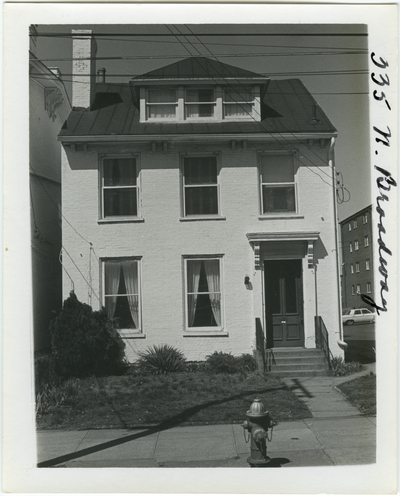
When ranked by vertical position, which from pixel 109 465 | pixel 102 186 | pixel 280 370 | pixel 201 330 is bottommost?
pixel 109 465

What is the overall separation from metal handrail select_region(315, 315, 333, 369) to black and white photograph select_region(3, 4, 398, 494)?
1.0 inches

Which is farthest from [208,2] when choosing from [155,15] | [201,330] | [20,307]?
[201,330]

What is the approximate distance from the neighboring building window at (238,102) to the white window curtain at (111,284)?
3.17 m

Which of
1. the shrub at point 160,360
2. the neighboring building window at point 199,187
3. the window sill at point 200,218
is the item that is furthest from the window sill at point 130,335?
the neighboring building window at point 199,187

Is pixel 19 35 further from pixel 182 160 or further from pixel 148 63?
pixel 182 160

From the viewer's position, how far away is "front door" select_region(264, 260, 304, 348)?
8.91 m

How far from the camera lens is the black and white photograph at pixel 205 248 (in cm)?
652

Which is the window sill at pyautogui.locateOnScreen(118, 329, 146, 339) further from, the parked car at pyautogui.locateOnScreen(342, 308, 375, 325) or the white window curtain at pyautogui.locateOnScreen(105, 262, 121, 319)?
the parked car at pyautogui.locateOnScreen(342, 308, 375, 325)

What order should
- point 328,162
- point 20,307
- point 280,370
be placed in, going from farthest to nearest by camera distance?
point 328,162 → point 280,370 → point 20,307

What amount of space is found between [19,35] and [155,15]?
1666mm

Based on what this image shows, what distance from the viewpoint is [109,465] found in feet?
21.4

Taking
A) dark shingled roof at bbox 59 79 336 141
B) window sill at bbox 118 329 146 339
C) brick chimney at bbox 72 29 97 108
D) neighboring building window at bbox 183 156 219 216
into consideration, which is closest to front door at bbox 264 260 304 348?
neighboring building window at bbox 183 156 219 216

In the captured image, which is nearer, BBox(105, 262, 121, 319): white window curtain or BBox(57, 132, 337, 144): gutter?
BBox(105, 262, 121, 319): white window curtain

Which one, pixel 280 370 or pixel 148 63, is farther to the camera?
pixel 280 370
